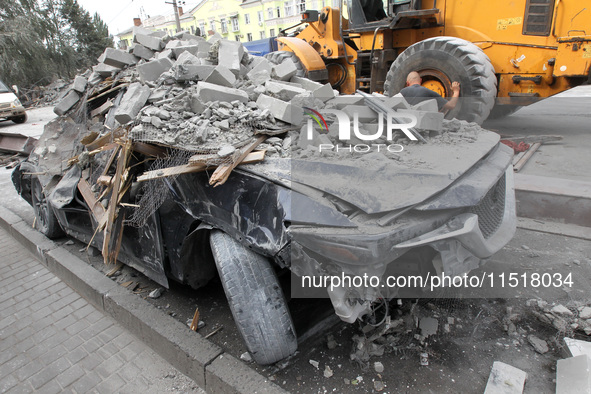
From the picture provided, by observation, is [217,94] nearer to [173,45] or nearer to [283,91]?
[283,91]

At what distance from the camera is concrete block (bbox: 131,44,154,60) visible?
166 inches

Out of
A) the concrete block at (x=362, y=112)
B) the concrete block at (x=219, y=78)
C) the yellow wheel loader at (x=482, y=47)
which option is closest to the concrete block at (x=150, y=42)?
the concrete block at (x=219, y=78)

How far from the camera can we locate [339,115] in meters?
2.68

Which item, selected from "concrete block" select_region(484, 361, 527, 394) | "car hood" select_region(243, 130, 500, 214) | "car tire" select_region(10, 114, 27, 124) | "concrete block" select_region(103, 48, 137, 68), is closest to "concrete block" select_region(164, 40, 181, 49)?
"concrete block" select_region(103, 48, 137, 68)

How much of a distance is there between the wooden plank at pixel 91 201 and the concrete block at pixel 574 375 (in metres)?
3.13

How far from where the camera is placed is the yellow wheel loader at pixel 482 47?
570 cm

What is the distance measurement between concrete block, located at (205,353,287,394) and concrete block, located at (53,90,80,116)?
3393 millimetres

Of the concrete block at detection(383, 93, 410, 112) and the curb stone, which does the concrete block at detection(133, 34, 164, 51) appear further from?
the concrete block at detection(383, 93, 410, 112)

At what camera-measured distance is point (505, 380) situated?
196cm

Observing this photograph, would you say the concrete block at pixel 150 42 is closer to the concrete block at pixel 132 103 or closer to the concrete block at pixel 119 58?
the concrete block at pixel 119 58

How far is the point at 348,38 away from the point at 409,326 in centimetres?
752

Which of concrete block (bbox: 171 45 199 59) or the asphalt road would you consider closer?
the asphalt road

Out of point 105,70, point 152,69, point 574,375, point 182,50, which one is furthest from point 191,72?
point 574,375

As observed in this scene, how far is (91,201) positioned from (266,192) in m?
1.82
